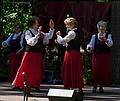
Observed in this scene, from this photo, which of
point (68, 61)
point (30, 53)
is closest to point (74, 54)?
point (68, 61)

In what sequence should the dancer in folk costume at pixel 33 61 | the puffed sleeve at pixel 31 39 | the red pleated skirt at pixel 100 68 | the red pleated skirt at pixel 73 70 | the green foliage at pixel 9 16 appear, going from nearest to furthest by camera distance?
the puffed sleeve at pixel 31 39 → the dancer in folk costume at pixel 33 61 → the red pleated skirt at pixel 73 70 → the red pleated skirt at pixel 100 68 → the green foliage at pixel 9 16

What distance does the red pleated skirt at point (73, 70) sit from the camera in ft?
34.4

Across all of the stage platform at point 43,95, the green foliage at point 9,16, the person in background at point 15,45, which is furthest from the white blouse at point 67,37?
the green foliage at point 9,16

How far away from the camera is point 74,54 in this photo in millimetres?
10477

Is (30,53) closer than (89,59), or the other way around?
(30,53)

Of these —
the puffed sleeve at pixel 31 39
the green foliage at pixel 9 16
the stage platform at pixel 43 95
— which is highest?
the green foliage at pixel 9 16

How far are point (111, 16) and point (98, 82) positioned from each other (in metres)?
3.34

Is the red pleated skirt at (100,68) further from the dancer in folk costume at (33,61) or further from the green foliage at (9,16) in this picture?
the green foliage at (9,16)

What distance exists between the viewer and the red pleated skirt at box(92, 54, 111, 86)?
11.9 m

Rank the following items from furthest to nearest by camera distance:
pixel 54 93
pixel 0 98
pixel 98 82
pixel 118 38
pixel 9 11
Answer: pixel 9 11, pixel 118 38, pixel 98 82, pixel 0 98, pixel 54 93

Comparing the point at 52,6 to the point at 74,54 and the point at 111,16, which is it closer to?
the point at 111,16

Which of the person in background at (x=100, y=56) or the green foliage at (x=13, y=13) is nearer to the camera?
the person in background at (x=100, y=56)

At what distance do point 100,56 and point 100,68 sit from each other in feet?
0.93

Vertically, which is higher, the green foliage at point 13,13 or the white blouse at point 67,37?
the green foliage at point 13,13
